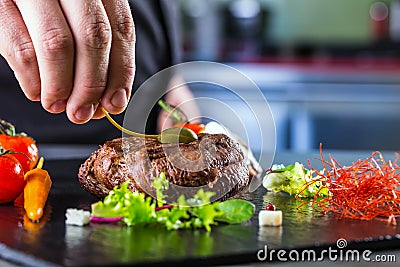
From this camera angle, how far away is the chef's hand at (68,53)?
140 cm

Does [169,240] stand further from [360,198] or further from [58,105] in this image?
[360,198]

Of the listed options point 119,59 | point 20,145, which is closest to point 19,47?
point 119,59

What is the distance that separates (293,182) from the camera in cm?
175

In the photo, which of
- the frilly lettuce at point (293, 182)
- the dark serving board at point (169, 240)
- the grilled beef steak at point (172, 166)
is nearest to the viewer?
the dark serving board at point (169, 240)

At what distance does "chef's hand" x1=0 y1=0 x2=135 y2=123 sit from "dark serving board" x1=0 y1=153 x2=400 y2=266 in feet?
0.79

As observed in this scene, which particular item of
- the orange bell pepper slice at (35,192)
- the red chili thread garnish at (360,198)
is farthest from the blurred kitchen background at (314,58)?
the orange bell pepper slice at (35,192)

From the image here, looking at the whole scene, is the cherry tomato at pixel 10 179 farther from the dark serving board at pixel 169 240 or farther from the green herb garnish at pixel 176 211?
the green herb garnish at pixel 176 211

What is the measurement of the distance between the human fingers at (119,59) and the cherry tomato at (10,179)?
293mm

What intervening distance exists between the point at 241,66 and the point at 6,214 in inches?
159

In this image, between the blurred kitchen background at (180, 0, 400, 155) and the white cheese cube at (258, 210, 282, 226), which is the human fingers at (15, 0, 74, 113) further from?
the blurred kitchen background at (180, 0, 400, 155)

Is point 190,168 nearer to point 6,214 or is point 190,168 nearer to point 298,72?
point 6,214

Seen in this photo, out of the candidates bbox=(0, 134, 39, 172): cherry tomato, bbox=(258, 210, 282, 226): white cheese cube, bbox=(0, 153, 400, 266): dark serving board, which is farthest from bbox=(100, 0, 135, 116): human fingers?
bbox=(0, 134, 39, 172): cherry tomato

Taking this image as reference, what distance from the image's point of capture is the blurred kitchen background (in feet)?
16.3

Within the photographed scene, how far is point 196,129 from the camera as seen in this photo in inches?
80.4
